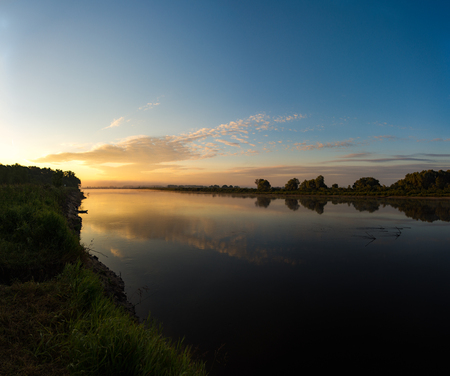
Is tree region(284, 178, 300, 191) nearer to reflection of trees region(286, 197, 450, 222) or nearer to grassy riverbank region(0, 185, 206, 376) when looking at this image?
reflection of trees region(286, 197, 450, 222)

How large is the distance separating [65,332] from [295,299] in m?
6.28

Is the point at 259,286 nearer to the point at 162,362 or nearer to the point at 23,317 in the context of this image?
the point at 162,362

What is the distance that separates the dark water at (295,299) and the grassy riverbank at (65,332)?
1367mm

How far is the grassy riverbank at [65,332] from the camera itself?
291 cm

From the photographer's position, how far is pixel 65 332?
147 inches

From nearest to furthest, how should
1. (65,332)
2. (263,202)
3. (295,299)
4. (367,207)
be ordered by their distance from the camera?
(65,332), (295,299), (367,207), (263,202)

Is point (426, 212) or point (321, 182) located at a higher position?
point (321, 182)

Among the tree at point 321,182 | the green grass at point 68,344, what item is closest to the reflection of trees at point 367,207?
the green grass at point 68,344

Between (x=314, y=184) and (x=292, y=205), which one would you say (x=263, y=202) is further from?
(x=314, y=184)

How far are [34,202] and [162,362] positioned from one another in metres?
14.8

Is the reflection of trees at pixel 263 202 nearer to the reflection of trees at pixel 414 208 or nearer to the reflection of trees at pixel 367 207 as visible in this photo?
the reflection of trees at pixel 414 208

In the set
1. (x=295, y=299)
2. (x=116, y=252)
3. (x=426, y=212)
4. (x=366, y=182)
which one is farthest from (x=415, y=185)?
(x=116, y=252)

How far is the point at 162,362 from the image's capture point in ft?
10.4

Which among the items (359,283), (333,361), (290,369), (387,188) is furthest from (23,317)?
(387,188)
